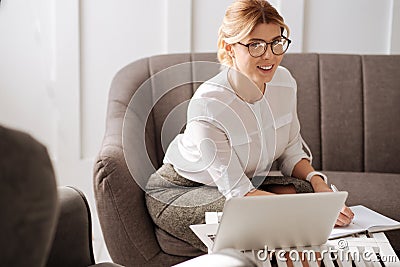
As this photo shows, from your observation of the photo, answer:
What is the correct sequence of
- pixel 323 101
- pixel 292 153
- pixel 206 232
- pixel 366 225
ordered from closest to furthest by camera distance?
pixel 206 232 → pixel 366 225 → pixel 292 153 → pixel 323 101

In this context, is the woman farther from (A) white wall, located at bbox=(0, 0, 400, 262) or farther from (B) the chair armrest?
(A) white wall, located at bbox=(0, 0, 400, 262)

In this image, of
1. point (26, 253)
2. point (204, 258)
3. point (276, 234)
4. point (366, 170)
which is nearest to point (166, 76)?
point (366, 170)

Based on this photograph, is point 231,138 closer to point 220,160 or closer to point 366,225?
point 220,160

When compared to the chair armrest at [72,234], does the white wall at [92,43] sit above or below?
above

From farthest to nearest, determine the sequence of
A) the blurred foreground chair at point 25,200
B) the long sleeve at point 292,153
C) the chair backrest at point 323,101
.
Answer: the chair backrest at point 323,101, the long sleeve at point 292,153, the blurred foreground chair at point 25,200

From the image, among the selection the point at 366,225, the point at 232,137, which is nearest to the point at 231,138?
the point at 232,137

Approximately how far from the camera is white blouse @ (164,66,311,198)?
2189mm

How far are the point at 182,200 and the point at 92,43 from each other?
133 centimetres

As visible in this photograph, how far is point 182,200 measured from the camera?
224cm

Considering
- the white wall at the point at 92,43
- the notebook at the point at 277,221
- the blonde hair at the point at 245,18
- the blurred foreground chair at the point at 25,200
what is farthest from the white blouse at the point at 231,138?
the blurred foreground chair at the point at 25,200

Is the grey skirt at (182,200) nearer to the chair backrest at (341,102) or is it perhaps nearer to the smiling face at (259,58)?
the smiling face at (259,58)

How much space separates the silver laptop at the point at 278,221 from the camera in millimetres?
1634

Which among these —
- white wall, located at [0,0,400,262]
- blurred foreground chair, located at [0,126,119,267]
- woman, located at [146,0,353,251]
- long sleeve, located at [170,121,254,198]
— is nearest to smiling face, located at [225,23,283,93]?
woman, located at [146,0,353,251]

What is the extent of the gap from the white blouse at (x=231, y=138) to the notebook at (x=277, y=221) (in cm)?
42
